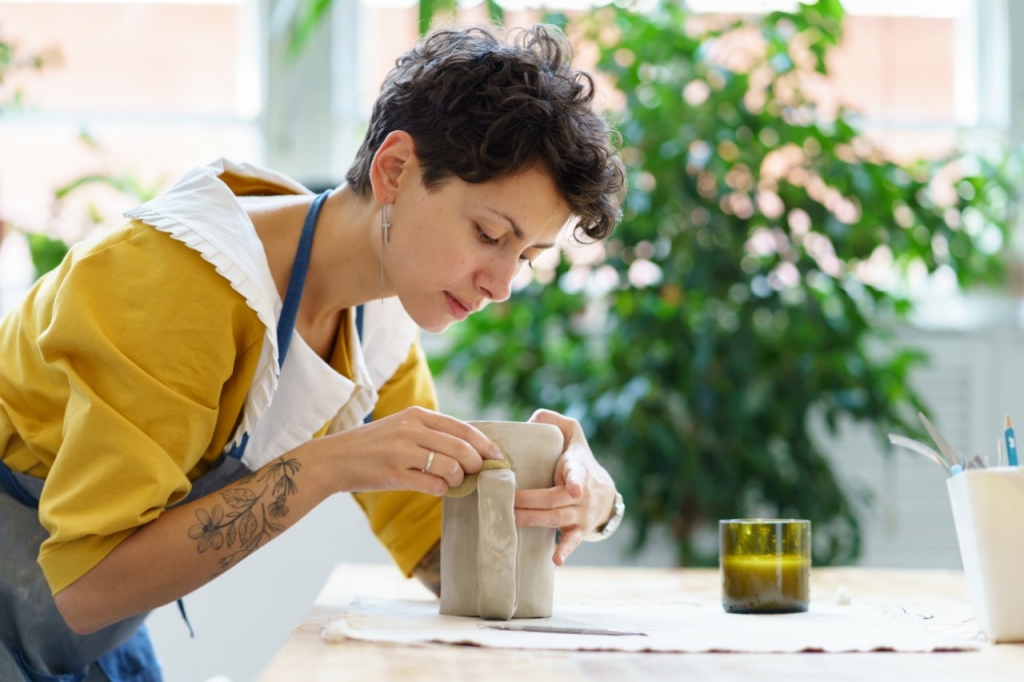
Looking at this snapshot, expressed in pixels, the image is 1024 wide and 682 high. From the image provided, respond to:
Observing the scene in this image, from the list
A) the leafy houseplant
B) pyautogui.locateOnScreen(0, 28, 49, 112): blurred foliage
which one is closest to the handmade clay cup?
the leafy houseplant

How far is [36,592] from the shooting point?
1.02 meters

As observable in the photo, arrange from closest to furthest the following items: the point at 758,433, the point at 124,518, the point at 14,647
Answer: the point at 124,518, the point at 14,647, the point at 758,433

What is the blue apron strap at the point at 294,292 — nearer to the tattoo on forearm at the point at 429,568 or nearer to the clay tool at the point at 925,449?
the tattoo on forearm at the point at 429,568

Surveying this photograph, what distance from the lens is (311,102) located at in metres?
2.97

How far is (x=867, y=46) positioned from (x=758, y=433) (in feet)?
4.74

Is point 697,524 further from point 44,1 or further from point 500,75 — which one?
point 44,1

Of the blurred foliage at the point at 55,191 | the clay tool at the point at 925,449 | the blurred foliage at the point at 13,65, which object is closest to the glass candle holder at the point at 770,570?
the clay tool at the point at 925,449

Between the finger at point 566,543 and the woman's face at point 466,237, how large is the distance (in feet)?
0.80

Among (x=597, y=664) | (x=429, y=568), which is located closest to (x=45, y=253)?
(x=429, y=568)

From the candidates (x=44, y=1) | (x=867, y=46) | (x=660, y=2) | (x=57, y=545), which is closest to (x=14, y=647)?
(x=57, y=545)

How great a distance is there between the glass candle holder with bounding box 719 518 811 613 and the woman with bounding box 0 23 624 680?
0.15 metres

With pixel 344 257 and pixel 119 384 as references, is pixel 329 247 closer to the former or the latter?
pixel 344 257

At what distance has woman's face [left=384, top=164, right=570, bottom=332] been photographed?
1048mm

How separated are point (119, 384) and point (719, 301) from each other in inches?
62.5
